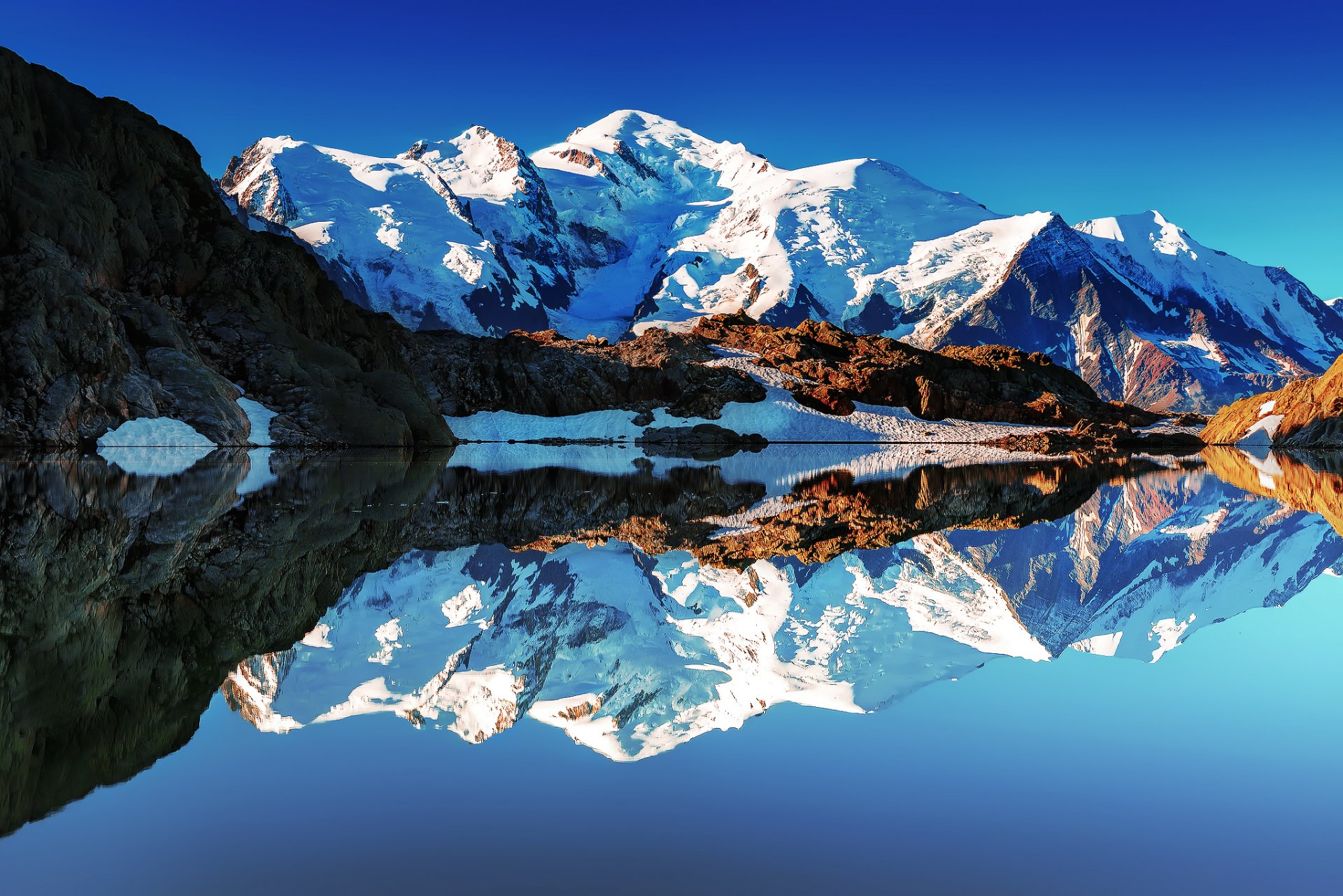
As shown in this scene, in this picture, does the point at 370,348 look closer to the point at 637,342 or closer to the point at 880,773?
the point at 637,342

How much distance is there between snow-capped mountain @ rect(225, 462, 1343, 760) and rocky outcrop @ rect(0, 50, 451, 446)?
142 feet

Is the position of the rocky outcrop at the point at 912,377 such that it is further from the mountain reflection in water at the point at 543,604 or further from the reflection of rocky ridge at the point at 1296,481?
the mountain reflection in water at the point at 543,604

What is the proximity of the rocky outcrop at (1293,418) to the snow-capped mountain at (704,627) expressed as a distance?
9489 centimetres

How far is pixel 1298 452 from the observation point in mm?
89625

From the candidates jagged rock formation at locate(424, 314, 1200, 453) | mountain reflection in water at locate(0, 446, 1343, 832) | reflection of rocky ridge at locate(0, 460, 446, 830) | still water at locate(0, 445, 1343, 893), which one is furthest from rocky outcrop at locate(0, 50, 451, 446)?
still water at locate(0, 445, 1343, 893)

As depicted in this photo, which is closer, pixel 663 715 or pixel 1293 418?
pixel 663 715

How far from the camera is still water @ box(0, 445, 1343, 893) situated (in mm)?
4652

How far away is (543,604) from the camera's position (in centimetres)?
1095

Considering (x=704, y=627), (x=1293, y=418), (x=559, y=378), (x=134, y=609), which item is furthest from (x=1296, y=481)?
(x=559, y=378)

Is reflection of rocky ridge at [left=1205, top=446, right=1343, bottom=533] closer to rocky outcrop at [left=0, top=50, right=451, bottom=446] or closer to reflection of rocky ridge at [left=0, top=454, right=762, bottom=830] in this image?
reflection of rocky ridge at [left=0, top=454, right=762, bottom=830]

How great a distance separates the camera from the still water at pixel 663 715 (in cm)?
465

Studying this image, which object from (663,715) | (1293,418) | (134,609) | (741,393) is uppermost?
(1293,418)

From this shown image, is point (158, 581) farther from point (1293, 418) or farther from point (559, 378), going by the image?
point (1293, 418)

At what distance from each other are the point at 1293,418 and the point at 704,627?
109876mm
